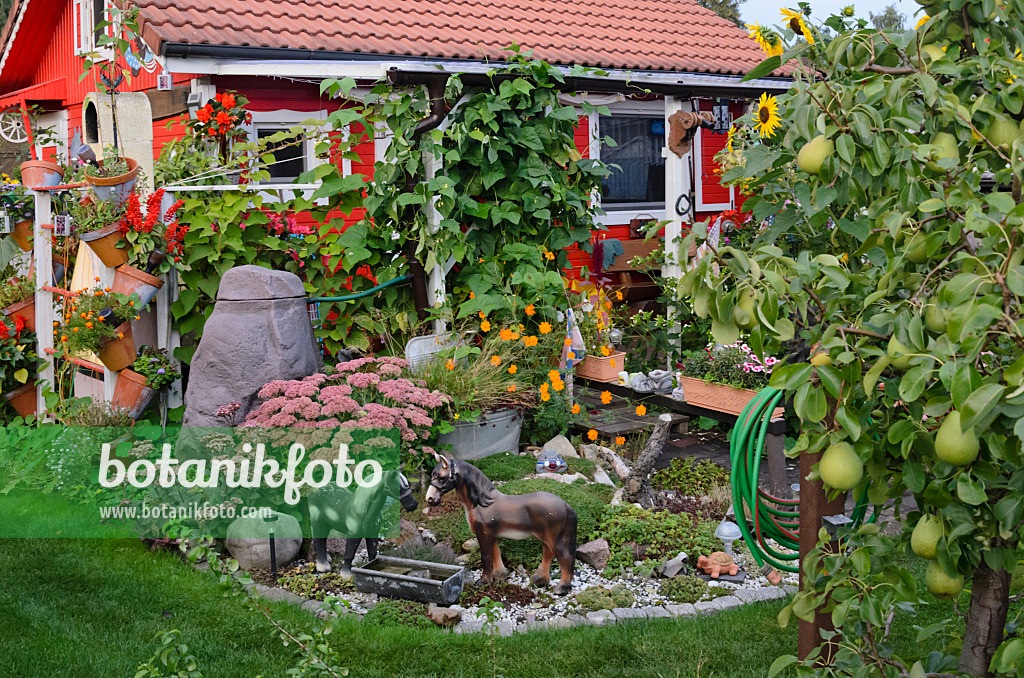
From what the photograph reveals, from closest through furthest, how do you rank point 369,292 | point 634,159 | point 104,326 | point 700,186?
1. point 104,326
2. point 369,292
3. point 634,159
4. point 700,186

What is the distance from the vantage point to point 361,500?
14.9 feet

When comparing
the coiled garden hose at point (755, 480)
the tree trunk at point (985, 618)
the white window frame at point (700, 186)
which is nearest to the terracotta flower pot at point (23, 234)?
the coiled garden hose at point (755, 480)

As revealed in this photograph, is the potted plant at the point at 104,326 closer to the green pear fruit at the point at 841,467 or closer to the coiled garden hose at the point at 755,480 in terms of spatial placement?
the coiled garden hose at the point at 755,480

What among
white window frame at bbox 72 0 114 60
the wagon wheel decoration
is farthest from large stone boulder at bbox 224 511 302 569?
the wagon wheel decoration

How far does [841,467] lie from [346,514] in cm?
334

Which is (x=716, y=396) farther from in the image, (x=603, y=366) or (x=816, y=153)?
(x=816, y=153)

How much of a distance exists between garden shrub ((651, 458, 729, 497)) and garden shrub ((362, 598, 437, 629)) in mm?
2138

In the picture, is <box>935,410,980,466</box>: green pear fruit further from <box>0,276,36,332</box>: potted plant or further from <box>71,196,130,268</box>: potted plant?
<box>0,276,36,332</box>: potted plant

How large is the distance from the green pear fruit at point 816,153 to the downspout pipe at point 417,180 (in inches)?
192

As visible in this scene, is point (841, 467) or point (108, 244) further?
point (108, 244)

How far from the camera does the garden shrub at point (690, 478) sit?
5.77 metres

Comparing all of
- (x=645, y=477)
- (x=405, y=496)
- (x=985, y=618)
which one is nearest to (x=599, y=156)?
(x=645, y=477)

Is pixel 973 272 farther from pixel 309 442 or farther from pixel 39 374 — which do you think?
pixel 39 374

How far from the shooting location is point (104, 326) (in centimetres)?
596
